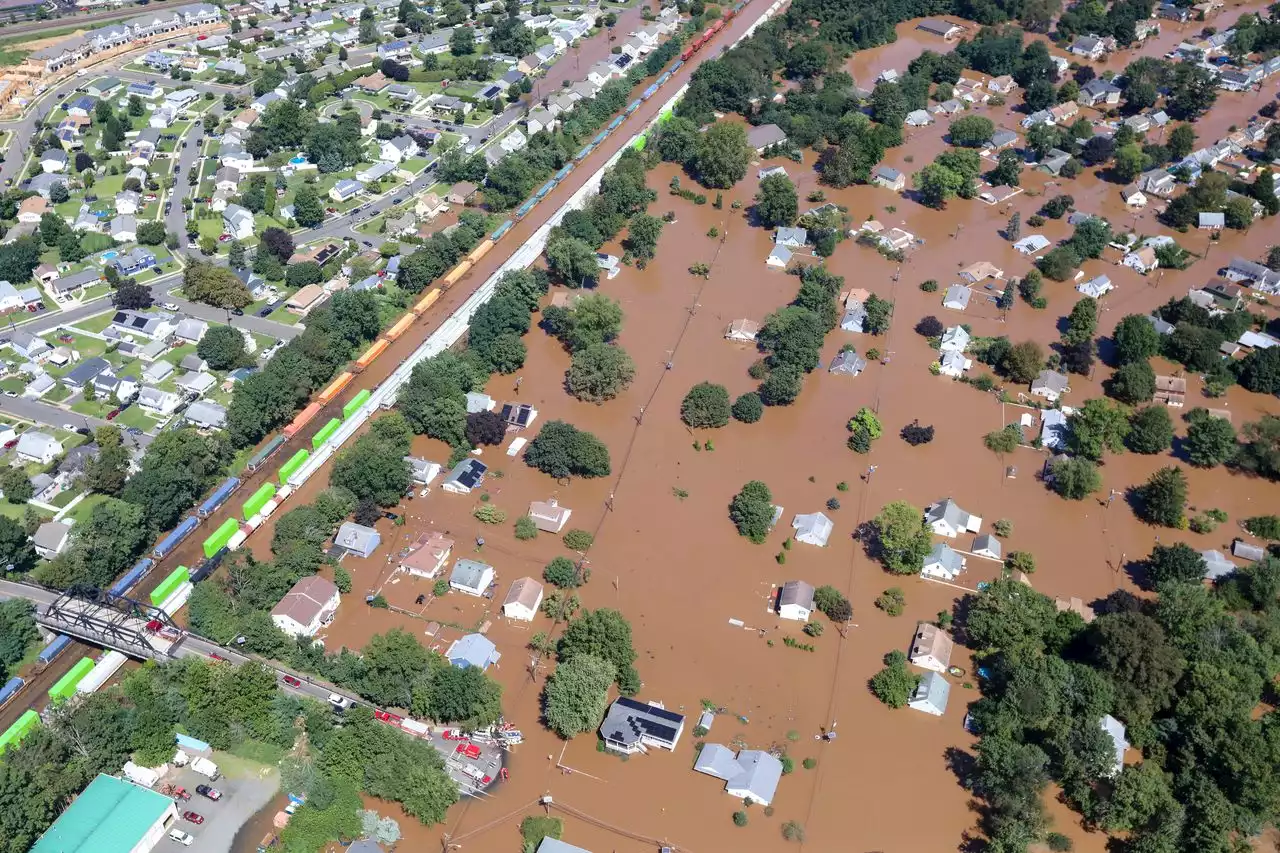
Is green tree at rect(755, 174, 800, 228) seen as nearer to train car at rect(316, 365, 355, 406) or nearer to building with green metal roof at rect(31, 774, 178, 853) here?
train car at rect(316, 365, 355, 406)

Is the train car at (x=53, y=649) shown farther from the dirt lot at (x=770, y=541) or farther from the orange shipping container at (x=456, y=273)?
the orange shipping container at (x=456, y=273)

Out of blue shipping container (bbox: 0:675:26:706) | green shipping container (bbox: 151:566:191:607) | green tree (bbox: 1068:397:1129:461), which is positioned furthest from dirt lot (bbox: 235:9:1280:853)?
blue shipping container (bbox: 0:675:26:706)

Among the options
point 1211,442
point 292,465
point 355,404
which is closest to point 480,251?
point 355,404

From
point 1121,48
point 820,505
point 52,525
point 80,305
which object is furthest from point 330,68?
point 1121,48

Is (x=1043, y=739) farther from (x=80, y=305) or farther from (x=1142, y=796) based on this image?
(x=80, y=305)

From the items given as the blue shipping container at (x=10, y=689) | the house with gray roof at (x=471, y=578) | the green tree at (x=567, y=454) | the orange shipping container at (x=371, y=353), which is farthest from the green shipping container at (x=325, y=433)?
the blue shipping container at (x=10, y=689)

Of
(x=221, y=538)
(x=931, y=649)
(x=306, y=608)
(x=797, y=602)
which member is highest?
(x=221, y=538)

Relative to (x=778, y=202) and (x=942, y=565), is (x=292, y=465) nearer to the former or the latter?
(x=942, y=565)

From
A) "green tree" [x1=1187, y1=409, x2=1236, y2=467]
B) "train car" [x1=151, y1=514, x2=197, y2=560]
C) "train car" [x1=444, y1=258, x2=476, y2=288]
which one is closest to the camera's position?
"train car" [x1=151, y1=514, x2=197, y2=560]
